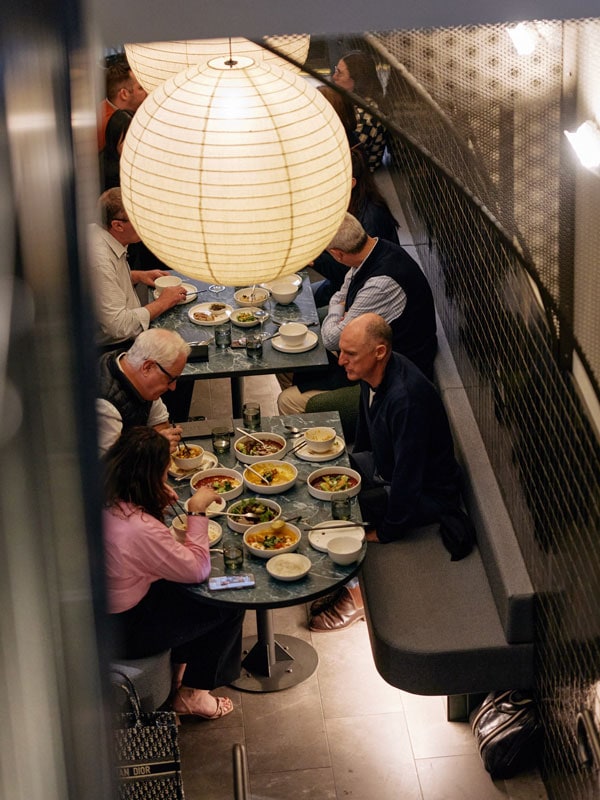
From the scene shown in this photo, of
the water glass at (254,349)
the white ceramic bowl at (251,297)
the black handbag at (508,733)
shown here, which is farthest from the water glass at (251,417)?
the black handbag at (508,733)

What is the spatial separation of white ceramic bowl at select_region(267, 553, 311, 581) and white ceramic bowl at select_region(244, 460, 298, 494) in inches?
16.9

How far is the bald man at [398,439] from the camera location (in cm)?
427

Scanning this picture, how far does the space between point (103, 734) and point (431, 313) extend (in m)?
4.92

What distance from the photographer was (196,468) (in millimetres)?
4375

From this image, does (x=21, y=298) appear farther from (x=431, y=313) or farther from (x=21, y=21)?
(x=431, y=313)

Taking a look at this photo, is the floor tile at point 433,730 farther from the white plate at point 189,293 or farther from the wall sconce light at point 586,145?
the wall sconce light at point 586,145

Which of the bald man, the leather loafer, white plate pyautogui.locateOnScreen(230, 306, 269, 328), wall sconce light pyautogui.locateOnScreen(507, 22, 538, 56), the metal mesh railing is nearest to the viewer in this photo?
wall sconce light pyautogui.locateOnScreen(507, 22, 538, 56)

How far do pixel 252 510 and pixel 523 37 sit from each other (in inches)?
117

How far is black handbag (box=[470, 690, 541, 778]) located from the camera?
400cm

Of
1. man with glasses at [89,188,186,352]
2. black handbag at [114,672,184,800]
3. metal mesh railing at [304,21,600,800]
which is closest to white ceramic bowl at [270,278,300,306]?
man with glasses at [89,188,186,352]

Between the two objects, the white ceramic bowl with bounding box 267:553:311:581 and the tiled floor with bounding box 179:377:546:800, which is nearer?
the white ceramic bowl with bounding box 267:553:311:581

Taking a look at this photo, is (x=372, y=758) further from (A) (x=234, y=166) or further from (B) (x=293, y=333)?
(A) (x=234, y=166)

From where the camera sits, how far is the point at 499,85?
55.9 inches

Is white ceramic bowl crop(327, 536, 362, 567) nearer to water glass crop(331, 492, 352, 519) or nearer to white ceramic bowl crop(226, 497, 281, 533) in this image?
water glass crop(331, 492, 352, 519)
